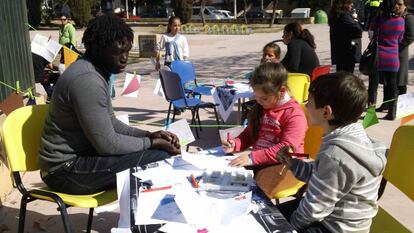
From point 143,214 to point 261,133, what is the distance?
1.27 metres

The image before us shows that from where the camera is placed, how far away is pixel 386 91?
6684 millimetres

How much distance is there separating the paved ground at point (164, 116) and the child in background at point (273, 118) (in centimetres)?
145

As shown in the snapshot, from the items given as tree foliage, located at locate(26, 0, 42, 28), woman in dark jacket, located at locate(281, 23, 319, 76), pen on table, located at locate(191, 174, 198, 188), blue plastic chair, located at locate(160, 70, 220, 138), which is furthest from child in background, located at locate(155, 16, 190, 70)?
tree foliage, located at locate(26, 0, 42, 28)

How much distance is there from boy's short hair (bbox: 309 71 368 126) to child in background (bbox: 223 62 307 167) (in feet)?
2.29

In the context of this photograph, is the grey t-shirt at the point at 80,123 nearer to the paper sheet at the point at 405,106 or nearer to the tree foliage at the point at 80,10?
the paper sheet at the point at 405,106

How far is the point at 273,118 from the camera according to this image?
9.05 ft

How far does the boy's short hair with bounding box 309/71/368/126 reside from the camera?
1880 mm

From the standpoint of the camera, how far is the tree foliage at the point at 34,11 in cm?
3266

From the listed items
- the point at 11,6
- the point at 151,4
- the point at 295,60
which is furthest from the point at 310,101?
the point at 151,4

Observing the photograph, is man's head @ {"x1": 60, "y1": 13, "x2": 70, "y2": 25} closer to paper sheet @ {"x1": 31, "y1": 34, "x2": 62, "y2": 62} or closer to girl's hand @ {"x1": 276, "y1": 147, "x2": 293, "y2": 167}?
paper sheet @ {"x1": 31, "y1": 34, "x2": 62, "y2": 62}

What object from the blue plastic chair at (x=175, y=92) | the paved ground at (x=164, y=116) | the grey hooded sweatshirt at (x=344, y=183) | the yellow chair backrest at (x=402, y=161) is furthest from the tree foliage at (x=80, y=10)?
the grey hooded sweatshirt at (x=344, y=183)

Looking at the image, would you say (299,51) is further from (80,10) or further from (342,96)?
(80,10)

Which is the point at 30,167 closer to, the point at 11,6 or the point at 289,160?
the point at 289,160

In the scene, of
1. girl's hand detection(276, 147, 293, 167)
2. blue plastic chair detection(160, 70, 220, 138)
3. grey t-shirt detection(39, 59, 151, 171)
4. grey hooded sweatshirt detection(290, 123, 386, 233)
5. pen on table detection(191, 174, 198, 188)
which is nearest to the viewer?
grey hooded sweatshirt detection(290, 123, 386, 233)
